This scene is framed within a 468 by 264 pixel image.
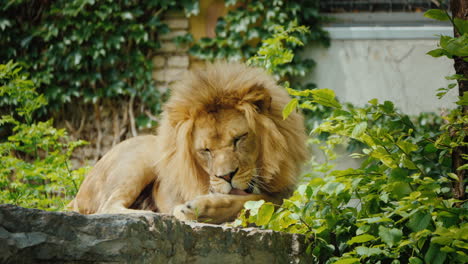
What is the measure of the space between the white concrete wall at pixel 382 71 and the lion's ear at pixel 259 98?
3.94m

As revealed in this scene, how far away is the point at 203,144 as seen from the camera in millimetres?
2998

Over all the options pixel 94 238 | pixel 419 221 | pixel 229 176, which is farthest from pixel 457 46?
Answer: pixel 229 176

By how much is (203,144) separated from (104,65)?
15.4 feet

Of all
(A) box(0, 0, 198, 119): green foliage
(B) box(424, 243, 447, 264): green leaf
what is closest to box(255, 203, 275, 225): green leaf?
(B) box(424, 243, 447, 264): green leaf

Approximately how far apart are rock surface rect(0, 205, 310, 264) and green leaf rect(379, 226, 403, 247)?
573mm

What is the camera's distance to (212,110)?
307 cm

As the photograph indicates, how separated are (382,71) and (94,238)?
5925mm

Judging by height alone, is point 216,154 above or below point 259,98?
below

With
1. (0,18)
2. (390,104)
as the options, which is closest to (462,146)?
(390,104)

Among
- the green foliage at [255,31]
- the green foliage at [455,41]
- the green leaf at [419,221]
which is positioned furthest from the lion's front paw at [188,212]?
the green foliage at [255,31]

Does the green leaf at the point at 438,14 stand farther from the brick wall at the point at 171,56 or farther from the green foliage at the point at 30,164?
the brick wall at the point at 171,56

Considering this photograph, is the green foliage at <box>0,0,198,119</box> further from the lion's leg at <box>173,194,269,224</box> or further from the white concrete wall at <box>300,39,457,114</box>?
the lion's leg at <box>173,194,269,224</box>

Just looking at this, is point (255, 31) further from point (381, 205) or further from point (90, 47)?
point (381, 205)

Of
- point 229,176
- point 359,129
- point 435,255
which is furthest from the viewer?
point 229,176
